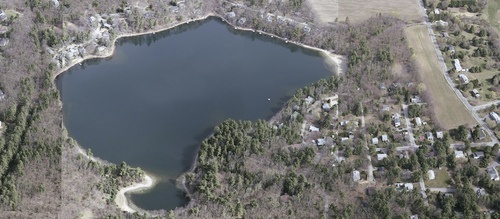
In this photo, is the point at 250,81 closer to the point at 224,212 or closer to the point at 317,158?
the point at 317,158

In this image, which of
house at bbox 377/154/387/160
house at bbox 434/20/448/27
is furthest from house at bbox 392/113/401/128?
house at bbox 434/20/448/27

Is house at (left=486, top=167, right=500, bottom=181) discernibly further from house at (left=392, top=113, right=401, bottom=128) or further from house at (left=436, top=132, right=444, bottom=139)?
house at (left=392, top=113, right=401, bottom=128)

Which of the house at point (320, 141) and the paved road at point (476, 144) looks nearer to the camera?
the paved road at point (476, 144)

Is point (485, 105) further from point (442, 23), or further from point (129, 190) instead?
point (129, 190)

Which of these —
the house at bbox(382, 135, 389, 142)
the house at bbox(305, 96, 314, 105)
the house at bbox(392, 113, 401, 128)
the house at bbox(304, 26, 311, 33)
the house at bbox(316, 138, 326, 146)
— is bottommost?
the house at bbox(316, 138, 326, 146)

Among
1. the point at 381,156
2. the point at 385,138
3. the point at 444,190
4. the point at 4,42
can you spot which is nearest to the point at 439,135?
the point at 385,138

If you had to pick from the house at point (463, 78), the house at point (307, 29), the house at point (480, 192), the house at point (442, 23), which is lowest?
the house at point (480, 192)

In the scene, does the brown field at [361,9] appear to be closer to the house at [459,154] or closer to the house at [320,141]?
the house at [320,141]

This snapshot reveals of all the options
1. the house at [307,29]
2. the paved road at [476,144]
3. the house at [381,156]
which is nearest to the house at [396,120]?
the house at [381,156]
